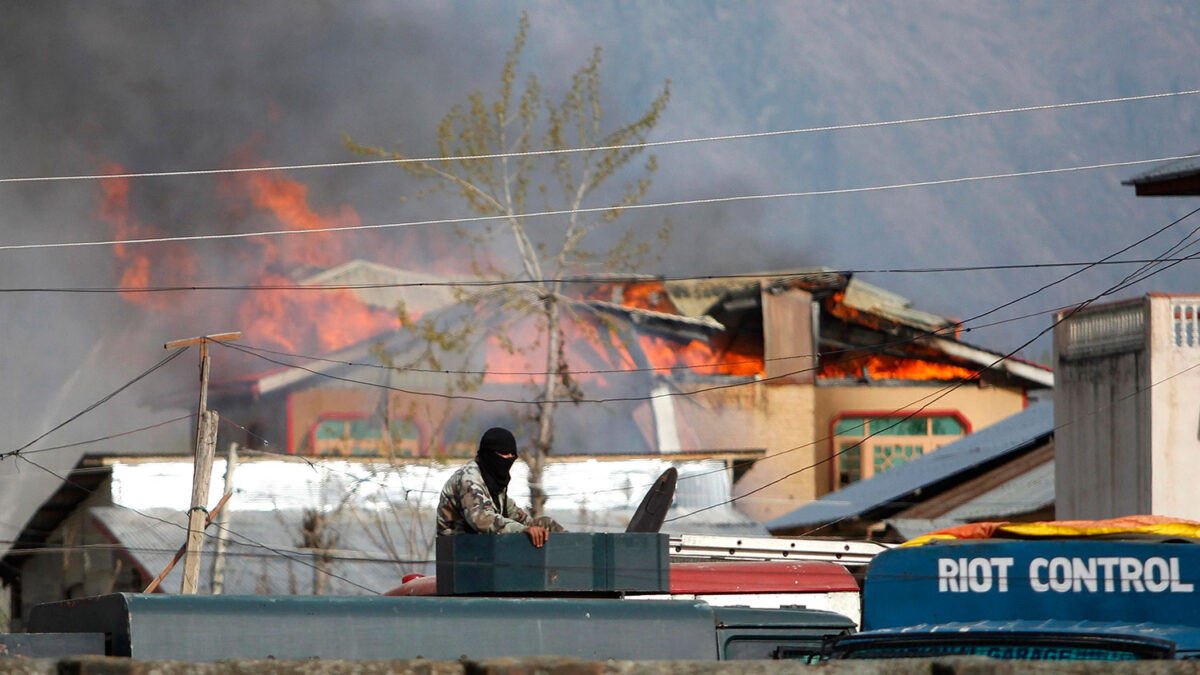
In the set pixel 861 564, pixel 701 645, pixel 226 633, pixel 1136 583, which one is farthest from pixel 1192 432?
pixel 226 633

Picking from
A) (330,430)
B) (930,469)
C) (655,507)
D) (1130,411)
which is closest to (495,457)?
(655,507)

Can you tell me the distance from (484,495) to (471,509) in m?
0.12

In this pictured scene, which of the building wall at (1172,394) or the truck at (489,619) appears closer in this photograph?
the truck at (489,619)

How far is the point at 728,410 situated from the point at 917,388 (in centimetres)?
572

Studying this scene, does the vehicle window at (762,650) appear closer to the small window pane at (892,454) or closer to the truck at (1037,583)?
the truck at (1037,583)

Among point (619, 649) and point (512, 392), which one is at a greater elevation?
point (512, 392)

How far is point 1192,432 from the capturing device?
80.9ft

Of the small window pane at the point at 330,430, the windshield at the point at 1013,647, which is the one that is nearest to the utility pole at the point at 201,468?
the windshield at the point at 1013,647

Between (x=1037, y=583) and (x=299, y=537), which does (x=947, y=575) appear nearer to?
(x=1037, y=583)

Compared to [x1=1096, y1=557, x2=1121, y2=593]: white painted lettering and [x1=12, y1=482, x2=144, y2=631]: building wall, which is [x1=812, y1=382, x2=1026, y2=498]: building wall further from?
[x1=1096, y1=557, x2=1121, y2=593]: white painted lettering

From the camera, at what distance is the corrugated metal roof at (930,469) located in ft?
105

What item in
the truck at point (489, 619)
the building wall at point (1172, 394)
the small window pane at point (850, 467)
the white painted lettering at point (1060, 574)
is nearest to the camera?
the truck at point (489, 619)

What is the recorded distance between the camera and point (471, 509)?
7.85 m

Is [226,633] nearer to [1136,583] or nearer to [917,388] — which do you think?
[1136,583]
